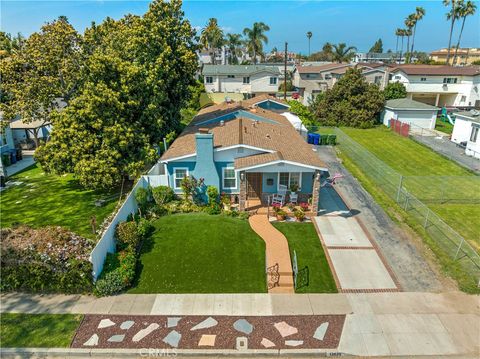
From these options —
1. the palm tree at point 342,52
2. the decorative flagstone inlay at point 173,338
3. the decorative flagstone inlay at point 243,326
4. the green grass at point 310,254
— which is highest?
the palm tree at point 342,52

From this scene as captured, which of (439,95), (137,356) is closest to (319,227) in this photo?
(137,356)

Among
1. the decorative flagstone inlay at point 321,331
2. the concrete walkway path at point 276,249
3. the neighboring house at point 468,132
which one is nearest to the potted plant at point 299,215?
the concrete walkway path at point 276,249

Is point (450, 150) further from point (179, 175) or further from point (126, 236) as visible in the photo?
point (126, 236)

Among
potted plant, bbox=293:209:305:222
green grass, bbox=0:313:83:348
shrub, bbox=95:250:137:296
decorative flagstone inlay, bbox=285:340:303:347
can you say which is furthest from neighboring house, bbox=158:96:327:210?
green grass, bbox=0:313:83:348

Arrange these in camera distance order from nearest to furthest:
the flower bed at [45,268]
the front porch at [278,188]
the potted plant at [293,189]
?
1. the flower bed at [45,268]
2. the potted plant at [293,189]
3. the front porch at [278,188]

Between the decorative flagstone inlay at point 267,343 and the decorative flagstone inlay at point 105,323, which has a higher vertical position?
the decorative flagstone inlay at point 105,323

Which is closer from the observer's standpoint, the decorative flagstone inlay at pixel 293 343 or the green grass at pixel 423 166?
the decorative flagstone inlay at pixel 293 343

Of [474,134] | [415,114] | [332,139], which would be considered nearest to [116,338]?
[332,139]

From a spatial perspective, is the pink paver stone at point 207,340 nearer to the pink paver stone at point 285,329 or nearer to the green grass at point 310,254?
the pink paver stone at point 285,329

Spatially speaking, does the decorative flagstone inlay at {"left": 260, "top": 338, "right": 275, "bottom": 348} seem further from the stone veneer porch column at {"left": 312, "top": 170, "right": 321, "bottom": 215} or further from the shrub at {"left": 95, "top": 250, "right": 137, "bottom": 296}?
the stone veneer porch column at {"left": 312, "top": 170, "right": 321, "bottom": 215}
